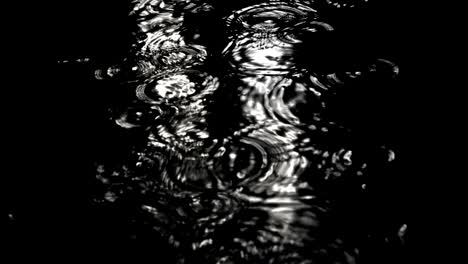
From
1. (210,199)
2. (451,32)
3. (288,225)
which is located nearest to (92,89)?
(210,199)

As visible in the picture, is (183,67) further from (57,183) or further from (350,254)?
(350,254)

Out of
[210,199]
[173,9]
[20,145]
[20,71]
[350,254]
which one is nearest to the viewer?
[350,254]

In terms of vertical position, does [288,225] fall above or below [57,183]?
above

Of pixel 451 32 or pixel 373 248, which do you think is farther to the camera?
pixel 451 32

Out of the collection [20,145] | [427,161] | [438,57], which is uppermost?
[438,57]
